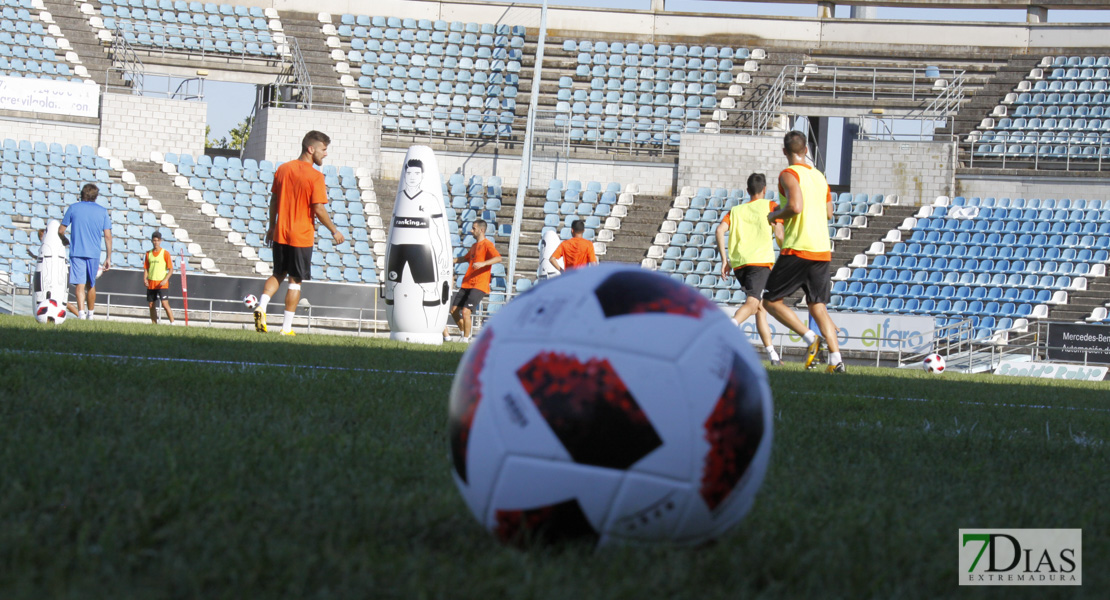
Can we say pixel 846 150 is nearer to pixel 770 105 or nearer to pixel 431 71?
pixel 770 105

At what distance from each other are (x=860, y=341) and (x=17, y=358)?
55.7 feet

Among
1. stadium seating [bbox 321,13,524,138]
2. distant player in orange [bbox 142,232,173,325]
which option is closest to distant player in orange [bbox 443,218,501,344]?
distant player in orange [bbox 142,232,173,325]

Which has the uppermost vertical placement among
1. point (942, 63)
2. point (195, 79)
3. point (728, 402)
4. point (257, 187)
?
point (942, 63)

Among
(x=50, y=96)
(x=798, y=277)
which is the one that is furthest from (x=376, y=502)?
(x=50, y=96)

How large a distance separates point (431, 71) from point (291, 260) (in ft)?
62.2

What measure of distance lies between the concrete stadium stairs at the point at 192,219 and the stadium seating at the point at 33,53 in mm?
3914

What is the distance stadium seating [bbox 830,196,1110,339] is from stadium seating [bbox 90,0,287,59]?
1711 cm

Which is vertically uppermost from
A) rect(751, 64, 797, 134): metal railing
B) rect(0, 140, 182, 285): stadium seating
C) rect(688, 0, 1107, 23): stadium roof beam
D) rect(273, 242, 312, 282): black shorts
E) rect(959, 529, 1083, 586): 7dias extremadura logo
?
rect(688, 0, 1107, 23): stadium roof beam

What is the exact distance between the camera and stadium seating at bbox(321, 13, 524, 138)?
1078 inches

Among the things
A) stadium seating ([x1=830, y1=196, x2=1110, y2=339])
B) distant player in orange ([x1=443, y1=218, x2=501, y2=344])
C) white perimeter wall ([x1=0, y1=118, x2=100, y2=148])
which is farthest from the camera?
white perimeter wall ([x1=0, y1=118, x2=100, y2=148])

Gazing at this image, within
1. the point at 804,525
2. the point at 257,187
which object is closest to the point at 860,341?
the point at 257,187

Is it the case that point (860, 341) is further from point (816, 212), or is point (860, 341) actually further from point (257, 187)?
point (257, 187)

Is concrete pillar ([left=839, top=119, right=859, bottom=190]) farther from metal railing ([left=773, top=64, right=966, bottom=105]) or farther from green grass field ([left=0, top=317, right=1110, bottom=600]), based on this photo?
green grass field ([left=0, top=317, right=1110, bottom=600])

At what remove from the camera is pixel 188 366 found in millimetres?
5824
